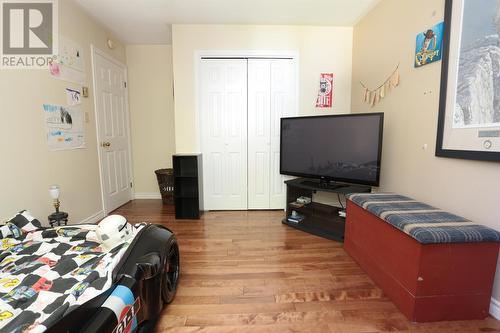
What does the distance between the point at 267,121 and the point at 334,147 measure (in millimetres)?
1069

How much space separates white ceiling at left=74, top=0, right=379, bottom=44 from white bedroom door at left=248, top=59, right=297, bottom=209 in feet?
1.72

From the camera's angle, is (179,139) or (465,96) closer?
(465,96)

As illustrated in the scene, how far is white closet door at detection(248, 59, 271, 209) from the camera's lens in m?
3.16

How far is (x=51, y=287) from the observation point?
3.67 ft

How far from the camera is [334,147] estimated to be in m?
2.52

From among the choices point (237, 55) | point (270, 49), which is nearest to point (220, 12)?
point (237, 55)

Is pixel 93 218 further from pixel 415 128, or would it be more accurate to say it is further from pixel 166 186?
pixel 415 128

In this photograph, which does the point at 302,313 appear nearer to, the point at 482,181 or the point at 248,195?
the point at 482,181

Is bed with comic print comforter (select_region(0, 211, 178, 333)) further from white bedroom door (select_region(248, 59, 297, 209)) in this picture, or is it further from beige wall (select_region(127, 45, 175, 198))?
beige wall (select_region(127, 45, 175, 198))

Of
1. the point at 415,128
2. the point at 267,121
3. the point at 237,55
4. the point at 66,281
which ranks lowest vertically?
the point at 66,281

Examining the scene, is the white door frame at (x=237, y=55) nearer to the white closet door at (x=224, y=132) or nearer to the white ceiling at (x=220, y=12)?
the white closet door at (x=224, y=132)

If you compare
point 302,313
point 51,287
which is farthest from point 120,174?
point 302,313

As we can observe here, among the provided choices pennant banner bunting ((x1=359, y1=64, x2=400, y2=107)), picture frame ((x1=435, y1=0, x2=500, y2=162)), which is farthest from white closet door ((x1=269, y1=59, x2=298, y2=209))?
picture frame ((x1=435, y1=0, x2=500, y2=162))

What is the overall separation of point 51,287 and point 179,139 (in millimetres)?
2325
